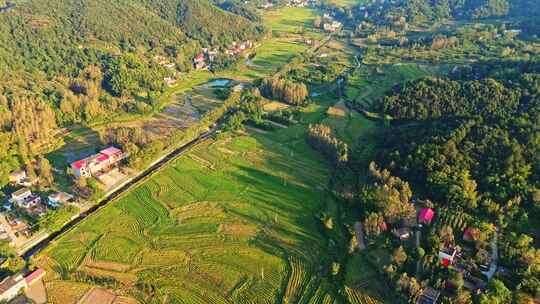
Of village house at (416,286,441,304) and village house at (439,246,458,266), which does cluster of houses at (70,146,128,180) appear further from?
village house at (439,246,458,266)

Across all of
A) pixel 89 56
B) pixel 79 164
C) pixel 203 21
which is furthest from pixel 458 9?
pixel 79 164

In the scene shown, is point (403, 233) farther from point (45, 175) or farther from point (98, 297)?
point (45, 175)

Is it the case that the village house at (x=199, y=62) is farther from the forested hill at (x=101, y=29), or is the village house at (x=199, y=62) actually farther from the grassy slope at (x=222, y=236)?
the grassy slope at (x=222, y=236)

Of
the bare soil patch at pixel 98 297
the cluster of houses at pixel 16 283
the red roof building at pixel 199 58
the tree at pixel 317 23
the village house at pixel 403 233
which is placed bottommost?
the bare soil patch at pixel 98 297

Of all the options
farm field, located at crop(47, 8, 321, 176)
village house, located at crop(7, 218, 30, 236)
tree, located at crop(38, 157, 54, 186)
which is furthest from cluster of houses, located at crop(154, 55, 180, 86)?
village house, located at crop(7, 218, 30, 236)

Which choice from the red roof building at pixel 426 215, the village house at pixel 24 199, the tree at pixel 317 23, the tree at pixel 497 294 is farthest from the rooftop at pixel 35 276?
the tree at pixel 317 23

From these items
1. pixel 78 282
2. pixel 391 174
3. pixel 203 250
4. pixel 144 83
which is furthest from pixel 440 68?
pixel 78 282

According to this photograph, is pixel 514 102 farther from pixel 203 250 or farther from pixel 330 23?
pixel 330 23
